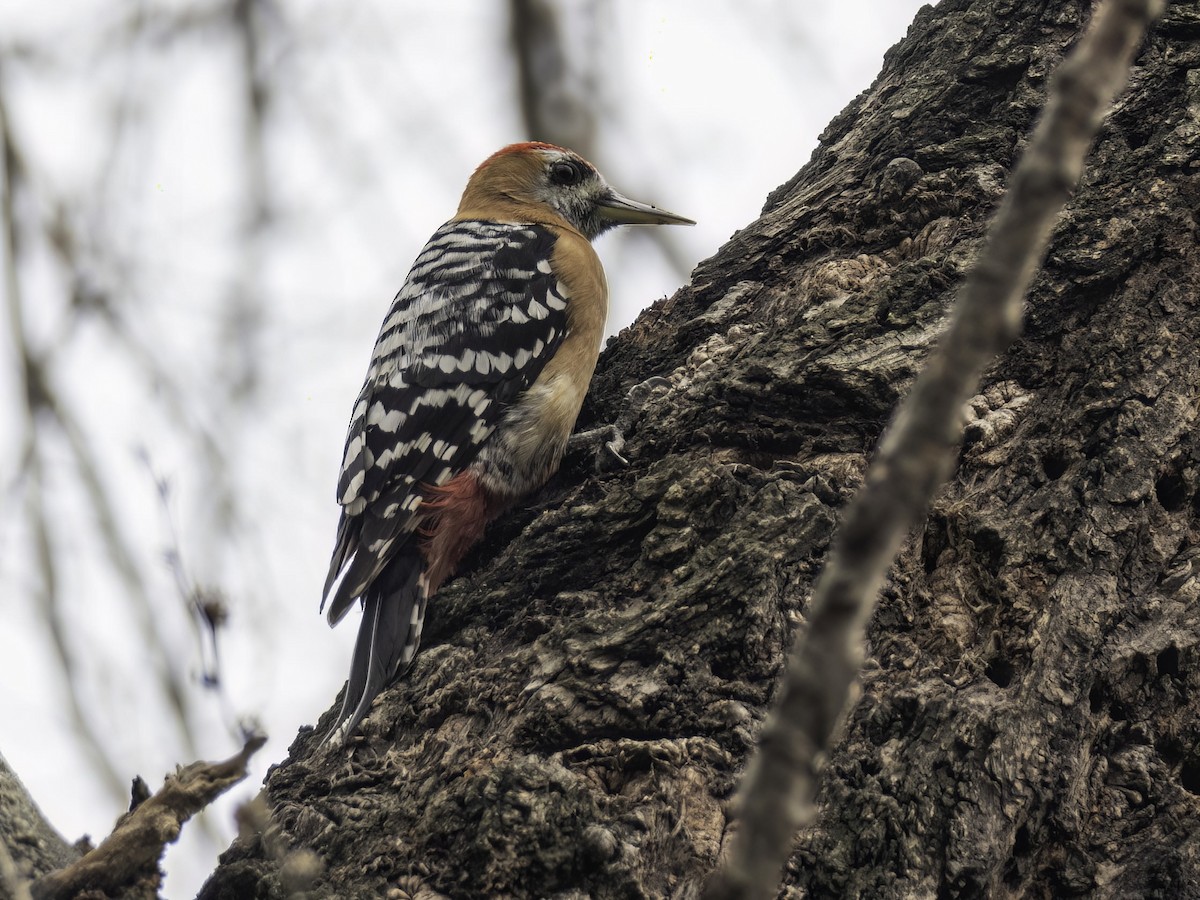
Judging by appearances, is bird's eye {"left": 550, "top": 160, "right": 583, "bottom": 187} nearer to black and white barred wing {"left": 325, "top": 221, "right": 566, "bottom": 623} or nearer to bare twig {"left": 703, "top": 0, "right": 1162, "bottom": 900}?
black and white barred wing {"left": 325, "top": 221, "right": 566, "bottom": 623}

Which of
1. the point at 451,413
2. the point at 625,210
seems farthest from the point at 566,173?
the point at 451,413

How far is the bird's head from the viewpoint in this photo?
5.41m

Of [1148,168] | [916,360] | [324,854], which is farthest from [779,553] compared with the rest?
[1148,168]

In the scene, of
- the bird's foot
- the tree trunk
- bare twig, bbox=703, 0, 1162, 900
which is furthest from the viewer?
the bird's foot

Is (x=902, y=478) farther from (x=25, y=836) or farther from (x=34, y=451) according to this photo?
(x=34, y=451)

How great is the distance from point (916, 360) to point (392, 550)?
1.65m

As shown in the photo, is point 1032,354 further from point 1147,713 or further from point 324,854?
point 324,854

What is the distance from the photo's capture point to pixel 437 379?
13.0 ft

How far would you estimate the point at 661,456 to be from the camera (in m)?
2.89

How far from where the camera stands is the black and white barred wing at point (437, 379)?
3561 millimetres

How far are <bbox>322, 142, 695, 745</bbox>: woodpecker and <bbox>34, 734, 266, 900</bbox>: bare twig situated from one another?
631mm

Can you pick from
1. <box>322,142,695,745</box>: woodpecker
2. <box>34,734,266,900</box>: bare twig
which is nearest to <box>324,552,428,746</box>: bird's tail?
<box>322,142,695,745</box>: woodpecker

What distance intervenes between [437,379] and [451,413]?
0.17 meters

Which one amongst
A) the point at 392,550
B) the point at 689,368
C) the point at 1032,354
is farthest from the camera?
the point at 392,550
